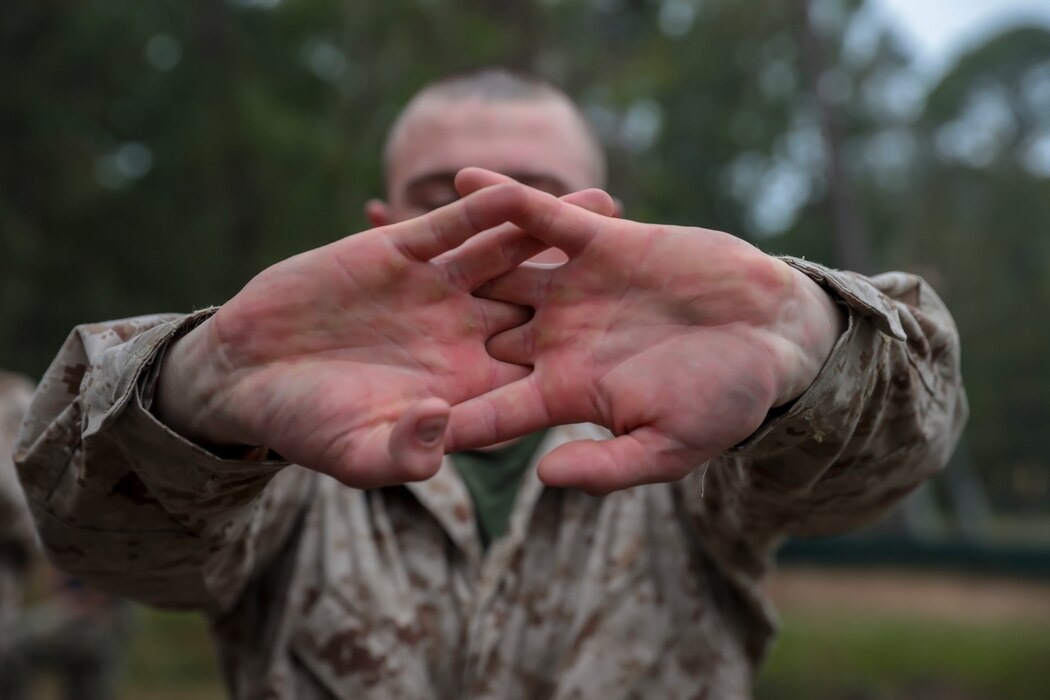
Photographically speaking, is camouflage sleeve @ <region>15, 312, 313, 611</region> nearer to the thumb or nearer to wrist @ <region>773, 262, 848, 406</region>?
the thumb

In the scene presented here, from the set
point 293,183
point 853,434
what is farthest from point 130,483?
point 293,183

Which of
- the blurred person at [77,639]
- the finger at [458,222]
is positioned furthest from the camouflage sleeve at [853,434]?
the blurred person at [77,639]

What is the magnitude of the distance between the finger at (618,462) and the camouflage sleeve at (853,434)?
18 centimetres

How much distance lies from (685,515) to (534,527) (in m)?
0.27

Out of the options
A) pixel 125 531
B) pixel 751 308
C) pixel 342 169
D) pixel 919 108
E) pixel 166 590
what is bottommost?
pixel 919 108

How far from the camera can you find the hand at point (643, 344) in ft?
4.09

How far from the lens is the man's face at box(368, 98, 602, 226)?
2.03m

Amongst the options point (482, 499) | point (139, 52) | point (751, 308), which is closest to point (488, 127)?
point (482, 499)

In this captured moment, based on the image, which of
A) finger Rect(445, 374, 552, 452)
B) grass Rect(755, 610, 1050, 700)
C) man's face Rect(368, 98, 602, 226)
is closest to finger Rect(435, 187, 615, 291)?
finger Rect(445, 374, 552, 452)

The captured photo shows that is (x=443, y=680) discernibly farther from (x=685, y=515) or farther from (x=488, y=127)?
(x=488, y=127)

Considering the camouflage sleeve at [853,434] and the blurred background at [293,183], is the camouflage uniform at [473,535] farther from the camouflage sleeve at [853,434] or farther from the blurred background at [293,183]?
the blurred background at [293,183]

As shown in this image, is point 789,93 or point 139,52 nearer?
point 139,52

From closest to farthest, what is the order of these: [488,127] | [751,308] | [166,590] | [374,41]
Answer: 1. [751,308]
2. [166,590]
3. [488,127]
4. [374,41]

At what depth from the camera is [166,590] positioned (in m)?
1.78
